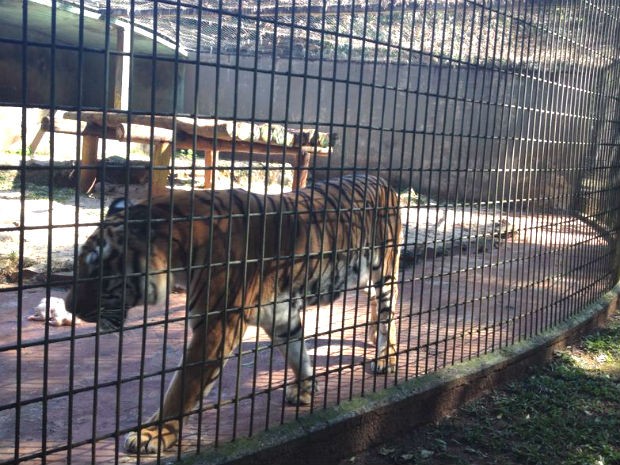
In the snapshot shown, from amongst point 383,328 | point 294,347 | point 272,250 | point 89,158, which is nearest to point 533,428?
point 383,328

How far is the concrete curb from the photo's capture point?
275cm

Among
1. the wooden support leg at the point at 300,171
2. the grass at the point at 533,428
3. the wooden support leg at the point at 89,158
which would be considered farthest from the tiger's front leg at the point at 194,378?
the wooden support leg at the point at 89,158

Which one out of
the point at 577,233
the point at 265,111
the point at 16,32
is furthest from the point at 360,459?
the point at 16,32

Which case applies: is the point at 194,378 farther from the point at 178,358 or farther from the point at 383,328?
the point at 383,328

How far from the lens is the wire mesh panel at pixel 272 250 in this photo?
2.28 metres

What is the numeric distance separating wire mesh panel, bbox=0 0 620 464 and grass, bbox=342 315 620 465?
11.8 inches

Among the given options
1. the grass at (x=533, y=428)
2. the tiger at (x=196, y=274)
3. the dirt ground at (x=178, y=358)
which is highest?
the tiger at (x=196, y=274)

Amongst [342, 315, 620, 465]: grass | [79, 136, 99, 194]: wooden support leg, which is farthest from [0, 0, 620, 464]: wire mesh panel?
[79, 136, 99, 194]: wooden support leg

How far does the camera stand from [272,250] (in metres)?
3.16

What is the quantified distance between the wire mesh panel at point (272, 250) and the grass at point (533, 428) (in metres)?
0.30

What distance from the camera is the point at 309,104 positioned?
14.2m

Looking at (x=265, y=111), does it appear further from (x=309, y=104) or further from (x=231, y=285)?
(x=231, y=285)

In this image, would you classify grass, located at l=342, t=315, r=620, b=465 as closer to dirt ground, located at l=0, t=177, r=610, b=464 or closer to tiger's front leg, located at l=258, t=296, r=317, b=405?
dirt ground, located at l=0, t=177, r=610, b=464

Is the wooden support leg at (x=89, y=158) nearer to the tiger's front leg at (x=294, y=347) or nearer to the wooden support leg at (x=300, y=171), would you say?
the wooden support leg at (x=300, y=171)
